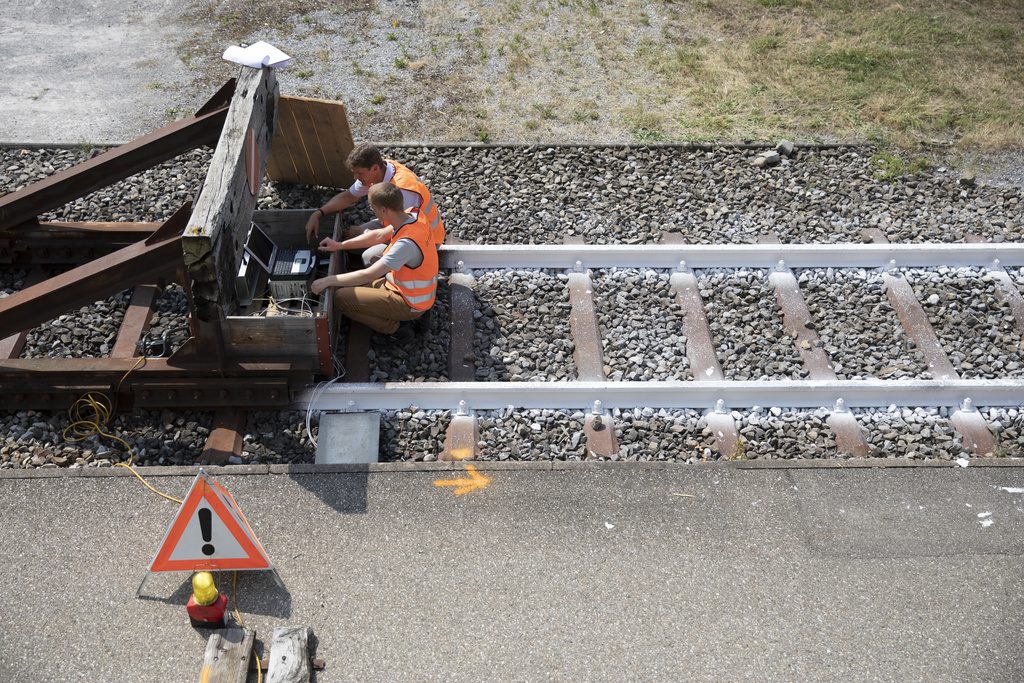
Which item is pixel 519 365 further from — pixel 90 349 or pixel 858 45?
pixel 858 45

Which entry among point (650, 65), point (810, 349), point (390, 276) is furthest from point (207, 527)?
point (650, 65)

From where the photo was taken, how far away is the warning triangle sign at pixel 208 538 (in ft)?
15.0

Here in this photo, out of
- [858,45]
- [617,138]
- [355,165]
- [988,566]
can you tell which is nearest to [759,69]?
[858,45]

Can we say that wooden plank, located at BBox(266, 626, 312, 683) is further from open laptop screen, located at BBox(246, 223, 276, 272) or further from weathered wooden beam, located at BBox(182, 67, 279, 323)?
open laptop screen, located at BBox(246, 223, 276, 272)

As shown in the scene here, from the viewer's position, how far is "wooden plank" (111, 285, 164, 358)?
6.34m

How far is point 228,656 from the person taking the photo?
14.8ft

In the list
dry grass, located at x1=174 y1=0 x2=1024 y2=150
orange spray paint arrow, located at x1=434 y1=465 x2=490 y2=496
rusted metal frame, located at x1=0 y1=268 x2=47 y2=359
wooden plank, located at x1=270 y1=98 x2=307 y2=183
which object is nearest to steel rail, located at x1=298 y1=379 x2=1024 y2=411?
orange spray paint arrow, located at x1=434 y1=465 x2=490 y2=496

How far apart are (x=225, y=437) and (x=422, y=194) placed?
252cm

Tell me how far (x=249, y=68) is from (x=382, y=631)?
188 inches

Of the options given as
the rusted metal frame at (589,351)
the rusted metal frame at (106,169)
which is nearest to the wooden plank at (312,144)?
the rusted metal frame at (106,169)

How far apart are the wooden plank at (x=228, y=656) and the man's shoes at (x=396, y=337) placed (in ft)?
8.62

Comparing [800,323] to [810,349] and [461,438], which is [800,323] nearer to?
[810,349]

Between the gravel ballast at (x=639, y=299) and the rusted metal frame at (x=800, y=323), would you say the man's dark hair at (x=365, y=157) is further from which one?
the rusted metal frame at (x=800, y=323)

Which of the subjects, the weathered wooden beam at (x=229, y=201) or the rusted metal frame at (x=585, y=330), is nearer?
the weathered wooden beam at (x=229, y=201)
